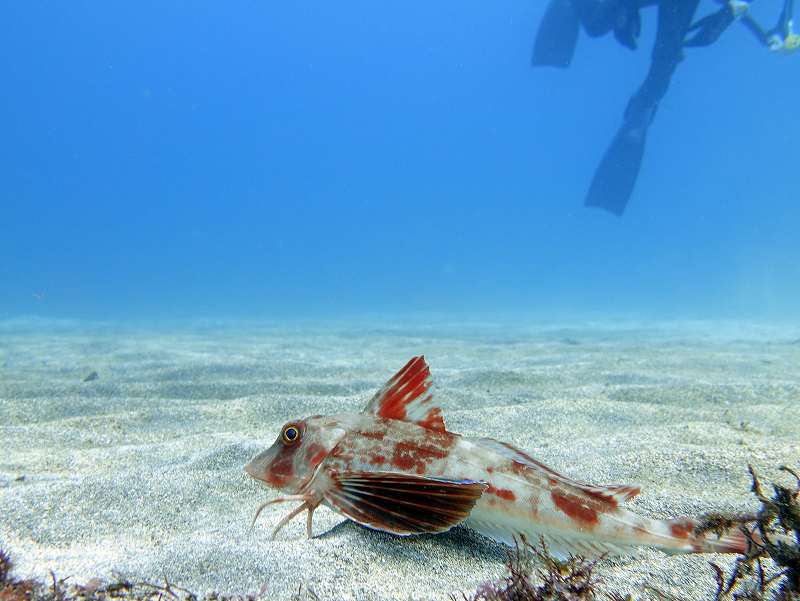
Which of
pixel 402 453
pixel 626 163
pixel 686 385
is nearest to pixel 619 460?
pixel 402 453

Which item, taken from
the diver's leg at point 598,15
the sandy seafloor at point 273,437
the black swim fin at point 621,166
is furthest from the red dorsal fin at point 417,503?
the black swim fin at point 621,166

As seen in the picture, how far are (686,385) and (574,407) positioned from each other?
186 cm

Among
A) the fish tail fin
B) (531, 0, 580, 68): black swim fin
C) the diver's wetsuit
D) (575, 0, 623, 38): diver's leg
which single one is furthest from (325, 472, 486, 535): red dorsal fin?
(531, 0, 580, 68): black swim fin

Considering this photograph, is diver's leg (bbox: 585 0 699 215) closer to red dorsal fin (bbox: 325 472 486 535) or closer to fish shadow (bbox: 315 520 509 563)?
fish shadow (bbox: 315 520 509 563)

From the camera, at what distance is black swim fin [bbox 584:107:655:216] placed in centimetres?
1708

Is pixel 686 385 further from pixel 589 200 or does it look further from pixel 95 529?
pixel 589 200

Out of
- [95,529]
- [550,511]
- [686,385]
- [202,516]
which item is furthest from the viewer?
[686,385]

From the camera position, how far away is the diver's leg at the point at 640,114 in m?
13.7

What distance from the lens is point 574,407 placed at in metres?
4.70

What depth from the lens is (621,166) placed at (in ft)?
59.1

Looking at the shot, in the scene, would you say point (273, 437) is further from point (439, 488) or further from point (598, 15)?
point (598, 15)

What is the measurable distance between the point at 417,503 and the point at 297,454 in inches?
21.3

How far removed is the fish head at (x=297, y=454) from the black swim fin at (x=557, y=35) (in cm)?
1900

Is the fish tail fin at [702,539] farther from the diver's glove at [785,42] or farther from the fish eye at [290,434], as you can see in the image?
the diver's glove at [785,42]
